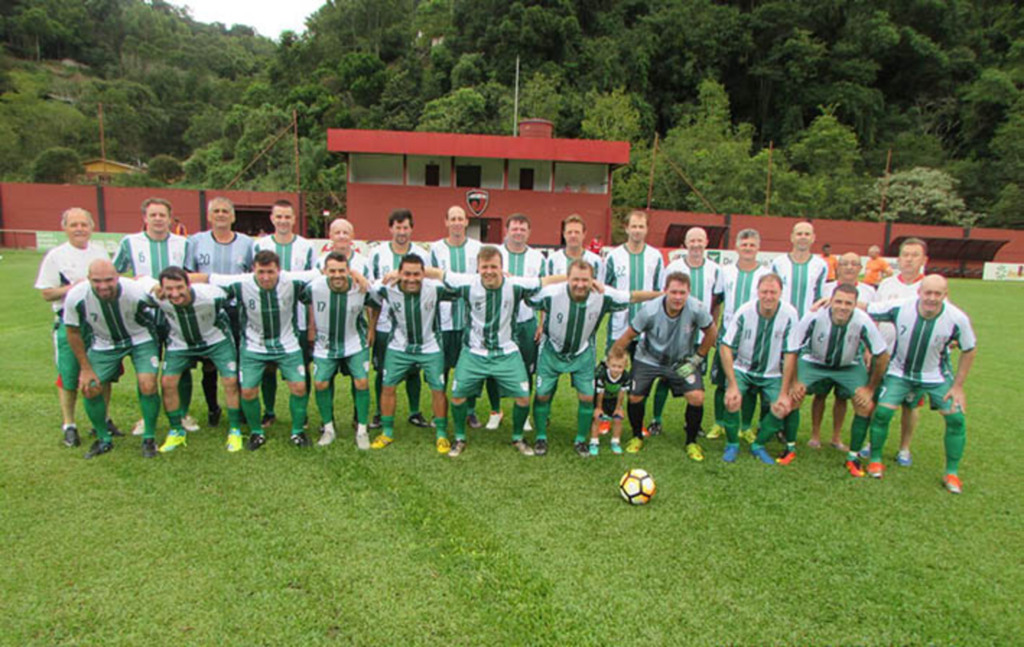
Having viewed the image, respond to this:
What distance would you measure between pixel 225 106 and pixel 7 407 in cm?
7333

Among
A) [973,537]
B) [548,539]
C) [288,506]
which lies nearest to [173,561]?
[288,506]

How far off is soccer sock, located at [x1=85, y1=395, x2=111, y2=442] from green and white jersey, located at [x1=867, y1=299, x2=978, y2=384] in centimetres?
627

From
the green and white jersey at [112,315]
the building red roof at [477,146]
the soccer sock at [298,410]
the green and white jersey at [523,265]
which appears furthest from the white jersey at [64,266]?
the building red roof at [477,146]

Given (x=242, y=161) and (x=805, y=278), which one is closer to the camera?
(x=805, y=278)

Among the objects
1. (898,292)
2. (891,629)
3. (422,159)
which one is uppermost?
(422,159)

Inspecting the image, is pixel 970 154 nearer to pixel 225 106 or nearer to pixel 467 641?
pixel 467 641

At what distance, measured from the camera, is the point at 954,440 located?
14.2ft

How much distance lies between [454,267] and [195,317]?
224cm

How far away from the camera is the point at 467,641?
8.42ft

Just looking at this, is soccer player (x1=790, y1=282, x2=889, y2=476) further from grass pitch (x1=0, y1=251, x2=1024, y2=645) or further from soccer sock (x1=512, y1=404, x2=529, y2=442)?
soccer sock (x1=512, y1=404, x2=529, y2=442)

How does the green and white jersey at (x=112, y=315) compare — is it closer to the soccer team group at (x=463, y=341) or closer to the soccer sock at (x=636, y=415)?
the soccer team group at (x=463, y=341)

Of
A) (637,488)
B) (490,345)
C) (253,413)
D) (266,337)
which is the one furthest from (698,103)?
(253,413)

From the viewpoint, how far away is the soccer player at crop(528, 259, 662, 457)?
4.62 metres

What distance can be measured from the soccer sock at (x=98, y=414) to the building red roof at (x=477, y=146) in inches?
849
